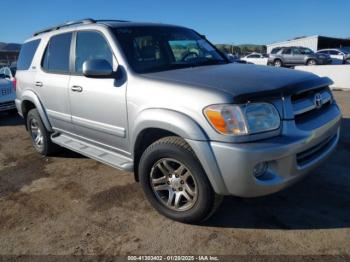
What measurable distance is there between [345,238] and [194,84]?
180 centimetres

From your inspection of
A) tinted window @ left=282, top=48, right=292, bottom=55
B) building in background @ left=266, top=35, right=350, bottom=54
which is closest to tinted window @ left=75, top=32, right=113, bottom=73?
tinted window @ left=282, top=48, right=292, bottom=55

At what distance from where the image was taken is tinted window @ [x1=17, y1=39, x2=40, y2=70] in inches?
216

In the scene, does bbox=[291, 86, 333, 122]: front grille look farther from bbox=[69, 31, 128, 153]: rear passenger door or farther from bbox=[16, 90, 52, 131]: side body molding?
bbox=[16, 90, 52, 131]: side body molding

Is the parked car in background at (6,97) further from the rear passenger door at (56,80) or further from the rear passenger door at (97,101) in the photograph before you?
the rear passenger door at (97,101)

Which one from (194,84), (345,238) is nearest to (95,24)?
(194,84)

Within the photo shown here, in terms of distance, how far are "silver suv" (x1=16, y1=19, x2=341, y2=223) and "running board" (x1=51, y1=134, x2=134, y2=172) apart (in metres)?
0.02

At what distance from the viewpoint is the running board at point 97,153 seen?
3.70 metres

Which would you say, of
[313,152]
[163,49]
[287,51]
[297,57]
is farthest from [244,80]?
[287,51]

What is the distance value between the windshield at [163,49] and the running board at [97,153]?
97 centimetres

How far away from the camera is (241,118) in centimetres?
272

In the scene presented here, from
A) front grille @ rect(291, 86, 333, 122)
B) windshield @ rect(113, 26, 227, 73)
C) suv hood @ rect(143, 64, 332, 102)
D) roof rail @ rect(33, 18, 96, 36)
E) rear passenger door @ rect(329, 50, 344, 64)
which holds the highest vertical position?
roof rail @ rect(33, 18, 96, 36)

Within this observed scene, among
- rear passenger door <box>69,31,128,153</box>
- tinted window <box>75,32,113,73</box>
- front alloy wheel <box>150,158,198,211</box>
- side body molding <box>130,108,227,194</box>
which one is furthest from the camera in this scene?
tinted window <box>75,32,113,73</box>

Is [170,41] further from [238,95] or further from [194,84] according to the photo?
[238,95]

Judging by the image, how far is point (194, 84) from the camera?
297cm
